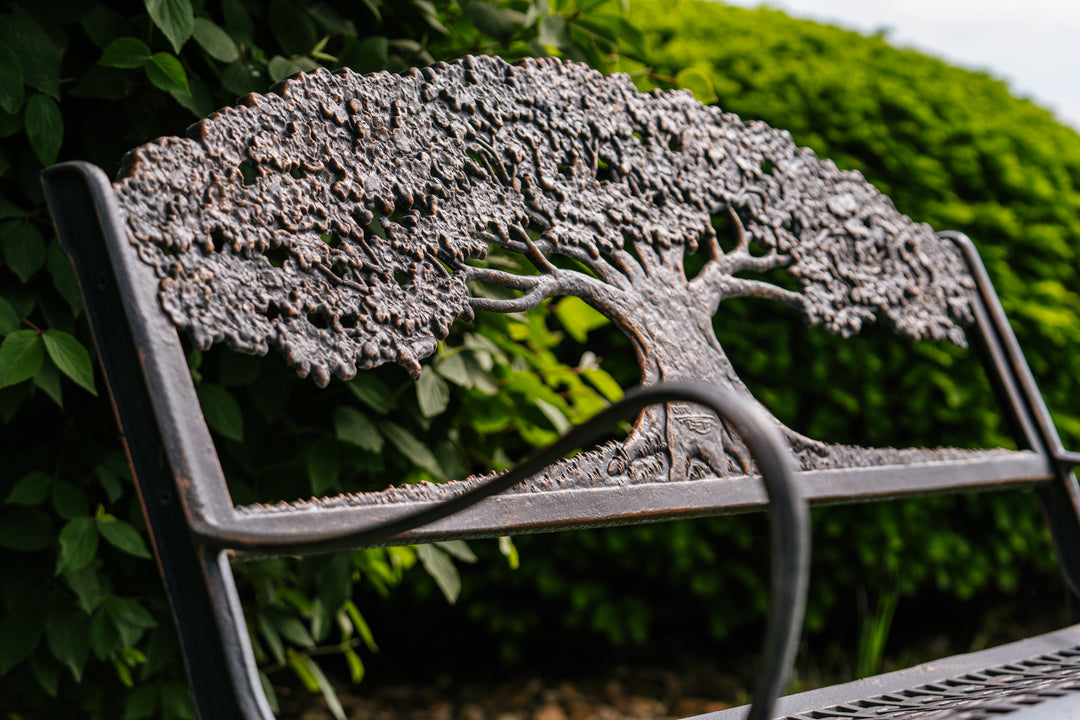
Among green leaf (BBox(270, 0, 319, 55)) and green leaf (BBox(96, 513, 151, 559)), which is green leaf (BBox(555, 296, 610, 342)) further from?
green leaf (BBox(96, 513, 151, 559))

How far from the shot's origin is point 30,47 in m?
1.09

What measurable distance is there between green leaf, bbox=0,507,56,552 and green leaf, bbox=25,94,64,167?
50 cm

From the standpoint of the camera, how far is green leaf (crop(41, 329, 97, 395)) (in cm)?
106

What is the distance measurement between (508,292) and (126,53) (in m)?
0.67

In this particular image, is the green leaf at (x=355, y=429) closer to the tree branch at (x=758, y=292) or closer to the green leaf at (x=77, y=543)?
the green leaf at (x=77, y=543)

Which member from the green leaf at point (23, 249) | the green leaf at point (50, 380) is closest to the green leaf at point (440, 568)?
the green leaf at point (50, 380)

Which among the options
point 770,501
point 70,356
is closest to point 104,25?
point 70,356

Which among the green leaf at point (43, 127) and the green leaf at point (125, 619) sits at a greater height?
the green leaf at point (43, 127)

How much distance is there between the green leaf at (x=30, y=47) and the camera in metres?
1.09

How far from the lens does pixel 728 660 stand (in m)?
3.14

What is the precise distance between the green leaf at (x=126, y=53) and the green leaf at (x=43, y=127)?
104 mm

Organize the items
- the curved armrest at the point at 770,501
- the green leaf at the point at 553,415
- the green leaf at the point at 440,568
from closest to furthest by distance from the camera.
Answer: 1. the curved armrest at the point at 770,501
2. the green leaf at the point at 440,568
3. the green leaf at the point at 553,415

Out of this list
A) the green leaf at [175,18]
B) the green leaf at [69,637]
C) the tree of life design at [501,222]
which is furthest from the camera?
the green leaf at [69,637]

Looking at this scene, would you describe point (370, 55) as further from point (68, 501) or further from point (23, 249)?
point (68, 501)
